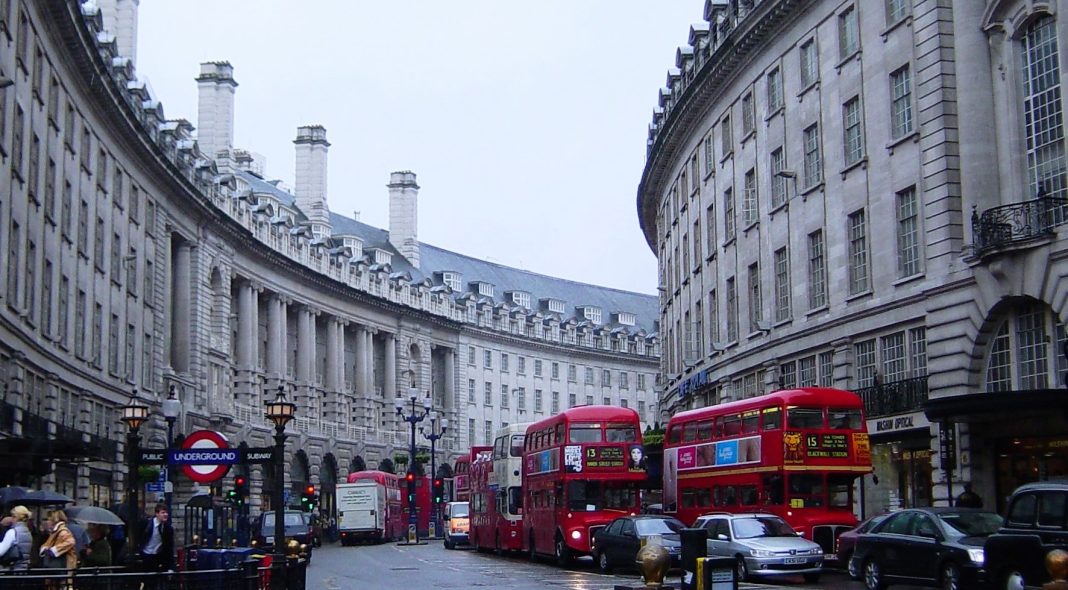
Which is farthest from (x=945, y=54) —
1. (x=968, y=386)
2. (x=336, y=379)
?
(x=336, y=379)

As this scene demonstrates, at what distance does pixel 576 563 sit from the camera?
43.7 metres

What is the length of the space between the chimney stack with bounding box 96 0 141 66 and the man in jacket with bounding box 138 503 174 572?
45.4 meters

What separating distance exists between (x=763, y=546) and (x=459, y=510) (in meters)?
35.9

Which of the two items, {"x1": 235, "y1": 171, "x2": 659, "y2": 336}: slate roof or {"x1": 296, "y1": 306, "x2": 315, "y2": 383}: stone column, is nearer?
{"x1": 296, "y1": 306, "x2": 315, "y2": 383}: stone column

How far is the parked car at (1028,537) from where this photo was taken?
65.7ft

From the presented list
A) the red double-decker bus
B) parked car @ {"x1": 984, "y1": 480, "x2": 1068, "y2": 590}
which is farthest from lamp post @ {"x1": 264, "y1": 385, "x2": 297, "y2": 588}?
the red double-decker bus

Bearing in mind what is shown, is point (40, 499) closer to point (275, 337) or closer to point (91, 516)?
point (91, 516)

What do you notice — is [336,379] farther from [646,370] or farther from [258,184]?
[646,370]

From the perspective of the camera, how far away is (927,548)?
85.7 feet

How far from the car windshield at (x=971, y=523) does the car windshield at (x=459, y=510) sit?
40.2m

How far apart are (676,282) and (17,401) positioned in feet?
107

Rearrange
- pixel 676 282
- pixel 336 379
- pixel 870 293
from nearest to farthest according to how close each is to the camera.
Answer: pixel 870 293 < pixel 676 282 < pixel 336 379

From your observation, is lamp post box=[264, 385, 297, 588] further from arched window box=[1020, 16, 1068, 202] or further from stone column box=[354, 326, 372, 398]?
stone column box=[354, 326, 372, 398]

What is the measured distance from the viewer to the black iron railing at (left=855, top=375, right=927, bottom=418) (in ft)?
128
